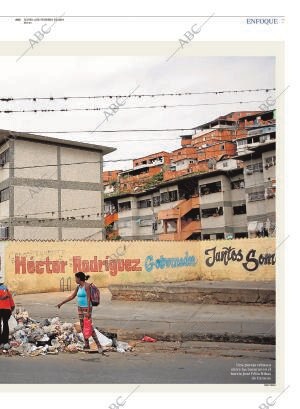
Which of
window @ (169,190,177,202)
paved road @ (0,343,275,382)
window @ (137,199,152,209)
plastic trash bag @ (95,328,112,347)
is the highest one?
window @ (169,190,177,202)

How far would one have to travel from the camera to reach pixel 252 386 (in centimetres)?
556

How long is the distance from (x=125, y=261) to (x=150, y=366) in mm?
9681

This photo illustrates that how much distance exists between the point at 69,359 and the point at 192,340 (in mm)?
1880

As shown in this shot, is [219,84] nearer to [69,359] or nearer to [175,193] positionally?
[69,359]

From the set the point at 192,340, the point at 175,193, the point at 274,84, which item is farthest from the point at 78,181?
the point at 274,84

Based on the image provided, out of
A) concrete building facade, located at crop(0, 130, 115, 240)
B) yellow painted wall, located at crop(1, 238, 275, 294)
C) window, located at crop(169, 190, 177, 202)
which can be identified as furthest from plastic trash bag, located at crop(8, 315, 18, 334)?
window, located at crop(169, 190, 177, 202)

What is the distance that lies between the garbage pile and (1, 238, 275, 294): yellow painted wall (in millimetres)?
5597

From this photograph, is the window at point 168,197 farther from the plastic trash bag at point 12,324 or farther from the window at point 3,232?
the plastic trash bag at point 12,324

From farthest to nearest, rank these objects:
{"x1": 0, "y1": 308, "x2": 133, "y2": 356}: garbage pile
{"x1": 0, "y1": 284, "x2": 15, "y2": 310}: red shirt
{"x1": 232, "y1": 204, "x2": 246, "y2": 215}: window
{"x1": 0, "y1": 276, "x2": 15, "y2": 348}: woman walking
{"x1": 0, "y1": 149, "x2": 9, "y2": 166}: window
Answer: {"x1": 232, "y1": 204, "x2": 246, "y2": 215}: window
{"x1": 0, "y1": 149, "x2": 9, "y2": 166}: window
{"x1": 0, "y1": 284, "x2": 15, "y2": 310}: red shirt
{"x1": 0, "y1": 276, "x2": 15, "y2": 348}: woman walking
{"x1": 0, "y1": 308, "x2": 133, "y2": 356}: garbage pile

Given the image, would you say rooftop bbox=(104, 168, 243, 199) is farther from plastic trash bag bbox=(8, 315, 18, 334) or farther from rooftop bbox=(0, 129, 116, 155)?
plastic trash bag bbox=(8, 315, 18, 334)

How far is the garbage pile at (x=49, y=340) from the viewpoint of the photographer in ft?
22.4

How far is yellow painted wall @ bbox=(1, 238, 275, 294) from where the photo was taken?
13.5m

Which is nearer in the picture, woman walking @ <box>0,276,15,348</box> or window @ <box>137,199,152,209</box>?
woman walking @ <box>0,276,15,348</box>
